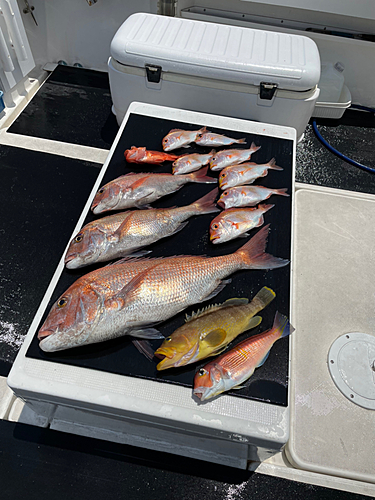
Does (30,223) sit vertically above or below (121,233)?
below

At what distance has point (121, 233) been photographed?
1.68m

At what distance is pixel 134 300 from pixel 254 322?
521 millimetres

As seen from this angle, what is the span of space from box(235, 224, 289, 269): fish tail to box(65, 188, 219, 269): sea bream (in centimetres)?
36

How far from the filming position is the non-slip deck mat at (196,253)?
4.57 feet

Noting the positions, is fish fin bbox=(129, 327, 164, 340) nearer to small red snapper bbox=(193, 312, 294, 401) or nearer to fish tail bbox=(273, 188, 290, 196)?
small red snapper bbox=(193, 312, 294, 401)

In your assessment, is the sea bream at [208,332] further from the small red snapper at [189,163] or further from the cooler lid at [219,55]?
the cooler lid at [219,55]

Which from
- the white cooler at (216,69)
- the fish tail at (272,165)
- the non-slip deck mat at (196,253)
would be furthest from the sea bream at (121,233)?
the white cooler at (216,69)

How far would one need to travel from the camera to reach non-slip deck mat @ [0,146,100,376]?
6.41ft

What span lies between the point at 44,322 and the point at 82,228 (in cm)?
51

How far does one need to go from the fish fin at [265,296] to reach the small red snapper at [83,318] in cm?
48

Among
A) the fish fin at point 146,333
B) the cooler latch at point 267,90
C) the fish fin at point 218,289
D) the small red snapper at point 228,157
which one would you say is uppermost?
the cooler latch at point 267,90

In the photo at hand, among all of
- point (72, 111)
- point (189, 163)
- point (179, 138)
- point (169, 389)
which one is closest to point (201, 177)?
point (189, 163)

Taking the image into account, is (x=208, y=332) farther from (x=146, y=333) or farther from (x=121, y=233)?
(x=121, y=233)

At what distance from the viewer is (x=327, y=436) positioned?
172 cm
